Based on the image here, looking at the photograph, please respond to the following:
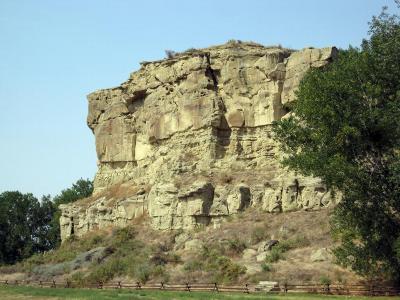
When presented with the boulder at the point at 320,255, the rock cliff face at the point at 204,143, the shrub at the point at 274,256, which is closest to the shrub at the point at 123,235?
the rock cliff face at the point at 204,143

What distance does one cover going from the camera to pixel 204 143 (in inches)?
1734

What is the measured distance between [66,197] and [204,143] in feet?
134

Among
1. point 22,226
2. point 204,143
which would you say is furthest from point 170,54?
point 22,226

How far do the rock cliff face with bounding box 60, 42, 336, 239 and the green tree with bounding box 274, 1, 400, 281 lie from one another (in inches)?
412

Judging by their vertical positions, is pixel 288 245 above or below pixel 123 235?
below

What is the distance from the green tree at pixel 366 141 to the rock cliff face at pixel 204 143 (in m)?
10.5

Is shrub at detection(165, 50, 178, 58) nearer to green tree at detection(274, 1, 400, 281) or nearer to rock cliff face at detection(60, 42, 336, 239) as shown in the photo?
rock cliff face at detection(60, 42, 336, 239)

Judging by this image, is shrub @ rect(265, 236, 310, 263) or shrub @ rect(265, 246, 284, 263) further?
shrub @ rect(265, 236, 310, 263)

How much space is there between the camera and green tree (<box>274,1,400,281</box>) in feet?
85.9

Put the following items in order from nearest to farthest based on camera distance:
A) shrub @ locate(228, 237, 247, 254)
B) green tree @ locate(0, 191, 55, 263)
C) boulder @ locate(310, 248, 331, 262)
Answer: boulder @ locate(310, 248, 331, 262) → shrub @ locate(228, 237, 247, 254) → green tree @ locate(0, 191, 55, 263)

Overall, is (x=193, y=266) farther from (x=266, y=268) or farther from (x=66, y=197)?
(x=66, y=197)

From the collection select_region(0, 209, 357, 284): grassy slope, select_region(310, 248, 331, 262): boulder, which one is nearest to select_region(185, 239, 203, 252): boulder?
select_region(0, 209, 357, 284): grassy slope

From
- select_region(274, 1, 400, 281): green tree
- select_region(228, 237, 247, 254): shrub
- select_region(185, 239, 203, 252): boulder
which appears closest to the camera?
select_region(274, 1, 400, 281): green tree

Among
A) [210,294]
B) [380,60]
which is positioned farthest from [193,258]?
[380,60]
